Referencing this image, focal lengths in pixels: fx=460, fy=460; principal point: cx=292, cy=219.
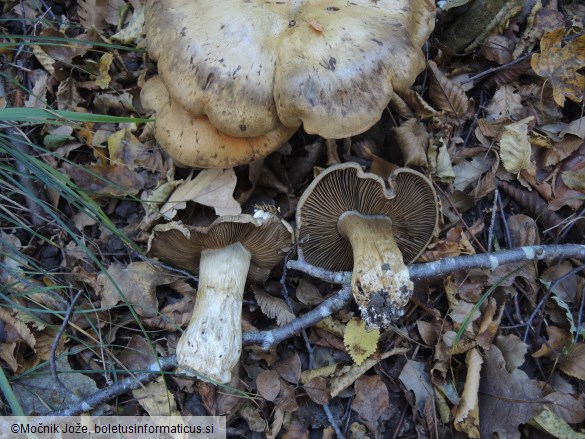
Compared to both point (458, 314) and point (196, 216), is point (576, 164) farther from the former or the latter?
point (196, 216)

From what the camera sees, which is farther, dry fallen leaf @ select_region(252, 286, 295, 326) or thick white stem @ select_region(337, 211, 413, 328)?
dry fallen leaf @ select_region(252, 286, 295, 326)

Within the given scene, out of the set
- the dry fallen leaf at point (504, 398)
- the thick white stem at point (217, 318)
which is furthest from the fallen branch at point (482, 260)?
the dry fallen leaf at point (504, 398)

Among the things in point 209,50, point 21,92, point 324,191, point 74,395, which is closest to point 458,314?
point 324,191

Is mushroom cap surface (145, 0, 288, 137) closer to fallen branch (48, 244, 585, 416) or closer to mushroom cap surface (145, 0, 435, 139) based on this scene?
mushroom cap surface (145, 0, 435, 139)

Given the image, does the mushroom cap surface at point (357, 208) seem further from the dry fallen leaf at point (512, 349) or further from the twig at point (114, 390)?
the twig at point (114, 390)

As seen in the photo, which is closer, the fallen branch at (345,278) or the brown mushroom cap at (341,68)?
the brown mushroom cap at (341,68)

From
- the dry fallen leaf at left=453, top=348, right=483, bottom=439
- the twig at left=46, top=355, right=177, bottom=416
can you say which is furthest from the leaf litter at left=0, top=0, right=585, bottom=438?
the twig at left=46, top=355, right=177, bottom=416

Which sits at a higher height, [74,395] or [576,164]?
[576,164]
